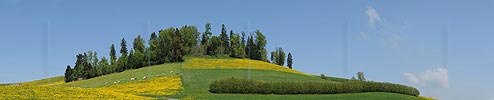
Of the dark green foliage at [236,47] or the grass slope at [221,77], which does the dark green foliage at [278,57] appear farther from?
the grass slope at [221,77]

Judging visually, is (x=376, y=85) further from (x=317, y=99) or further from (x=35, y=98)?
(x=35, y=98)

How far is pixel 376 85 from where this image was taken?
63.8 m

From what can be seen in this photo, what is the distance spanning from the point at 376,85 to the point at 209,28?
7344 cm

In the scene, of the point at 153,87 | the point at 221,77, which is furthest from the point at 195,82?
the point at 221,77

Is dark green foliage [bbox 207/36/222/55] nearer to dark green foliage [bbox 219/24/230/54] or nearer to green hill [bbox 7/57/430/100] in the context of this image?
dark green foliage [bbox 219/24/230/54]

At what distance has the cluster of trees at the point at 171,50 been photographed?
106 metres

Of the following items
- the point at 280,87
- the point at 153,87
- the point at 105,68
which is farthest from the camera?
the point at 105,68

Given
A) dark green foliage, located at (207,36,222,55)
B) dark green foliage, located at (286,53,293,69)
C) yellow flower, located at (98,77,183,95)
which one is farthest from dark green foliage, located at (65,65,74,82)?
dark green foliage, located at (286,53,293,69)

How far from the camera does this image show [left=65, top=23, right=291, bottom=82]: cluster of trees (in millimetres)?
106250

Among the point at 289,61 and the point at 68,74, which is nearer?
the point at 68,74

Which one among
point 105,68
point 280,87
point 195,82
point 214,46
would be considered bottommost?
point 280,87

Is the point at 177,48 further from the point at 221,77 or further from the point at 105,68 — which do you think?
the point at 221,77

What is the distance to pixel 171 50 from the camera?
344ft

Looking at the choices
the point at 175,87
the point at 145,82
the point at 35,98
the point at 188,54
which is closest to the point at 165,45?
the point at 188,54
